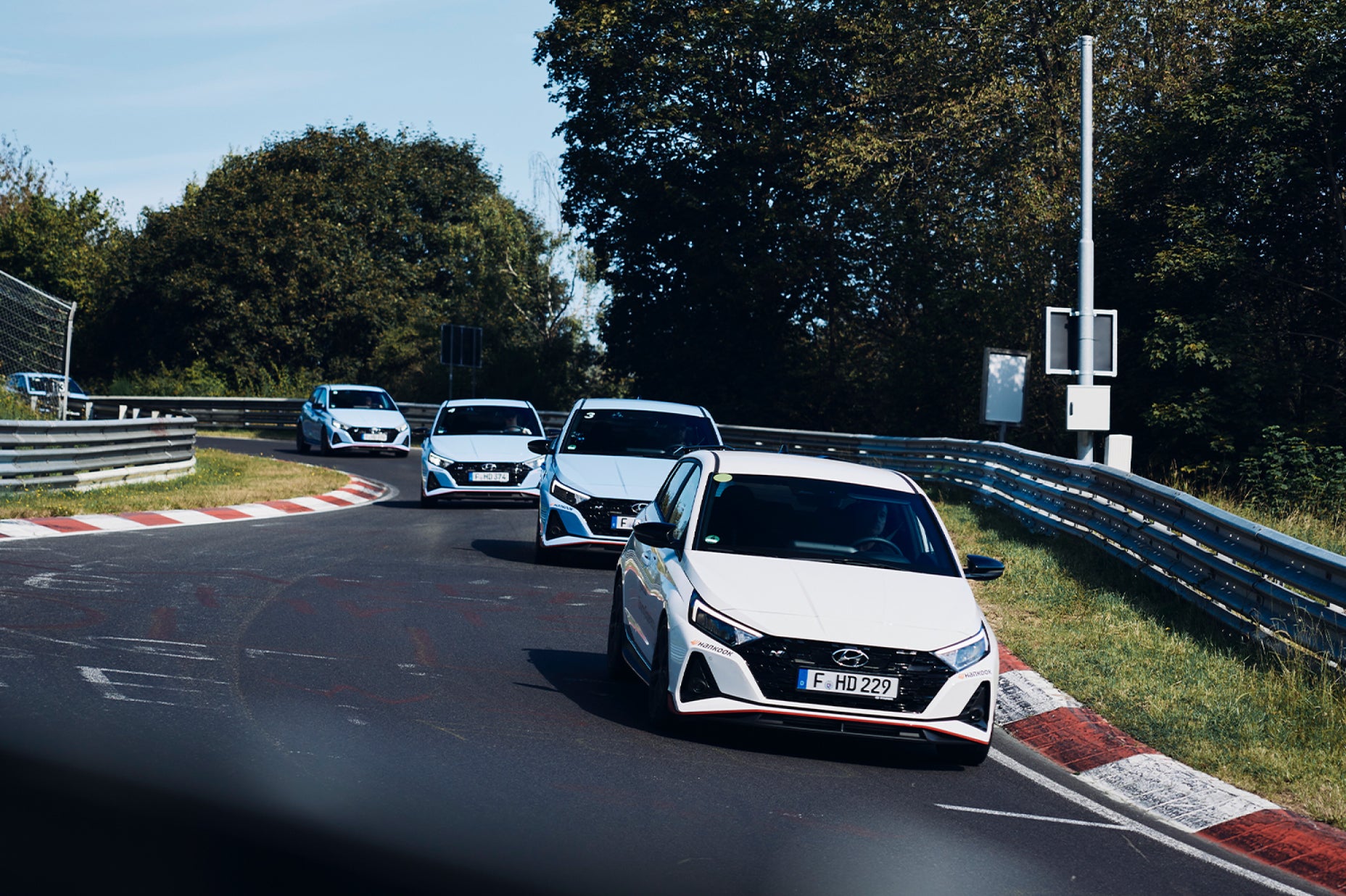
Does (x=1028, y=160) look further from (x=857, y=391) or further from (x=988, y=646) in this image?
(x=988, y=646)

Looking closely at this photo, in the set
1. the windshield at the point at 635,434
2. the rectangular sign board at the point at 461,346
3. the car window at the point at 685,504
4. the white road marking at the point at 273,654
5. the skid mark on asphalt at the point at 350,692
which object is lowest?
the skid mark on asphalt at the point at 350,692

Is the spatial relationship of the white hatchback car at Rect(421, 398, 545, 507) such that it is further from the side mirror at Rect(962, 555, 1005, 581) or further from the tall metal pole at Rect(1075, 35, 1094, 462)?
the side mirror at Rect(962, 555, 1005, 581)

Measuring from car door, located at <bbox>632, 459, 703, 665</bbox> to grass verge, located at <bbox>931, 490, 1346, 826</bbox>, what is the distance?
2.65 metres

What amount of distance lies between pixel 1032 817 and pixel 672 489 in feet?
12.3

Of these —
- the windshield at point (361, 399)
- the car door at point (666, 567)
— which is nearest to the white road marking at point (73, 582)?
the car door at point (666, 567)

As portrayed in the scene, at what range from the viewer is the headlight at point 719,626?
7.46m

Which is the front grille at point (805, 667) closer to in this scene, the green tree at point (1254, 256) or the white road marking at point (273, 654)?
the white road marking at point (273, 654)

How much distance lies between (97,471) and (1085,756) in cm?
1702

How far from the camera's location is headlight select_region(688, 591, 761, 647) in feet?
24.5

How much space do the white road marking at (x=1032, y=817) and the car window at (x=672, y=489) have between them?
124 inches

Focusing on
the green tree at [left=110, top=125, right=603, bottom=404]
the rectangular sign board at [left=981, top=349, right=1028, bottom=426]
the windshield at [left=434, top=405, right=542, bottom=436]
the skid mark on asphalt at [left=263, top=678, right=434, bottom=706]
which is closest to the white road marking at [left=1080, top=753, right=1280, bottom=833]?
the skid mark on asphalt at [left=263, top=678, right=434, bottom=706]

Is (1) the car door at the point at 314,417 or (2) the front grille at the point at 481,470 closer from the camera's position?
(2) the front grille at the point at 481,470

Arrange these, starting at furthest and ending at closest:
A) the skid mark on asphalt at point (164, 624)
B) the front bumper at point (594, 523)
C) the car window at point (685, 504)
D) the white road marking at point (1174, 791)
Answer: the front bumper at point (594, 523) → the skid mark on asphalt at point (164, 624) → the car window at point (685, 504) → the white road marking at point (1174, 791)

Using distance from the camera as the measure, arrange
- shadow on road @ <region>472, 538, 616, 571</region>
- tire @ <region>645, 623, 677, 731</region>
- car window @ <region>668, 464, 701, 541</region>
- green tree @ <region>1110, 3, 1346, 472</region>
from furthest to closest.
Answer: green tree @ <region>1110, 3, 1346, 472</region>
shadow on road @ <region>472, 538, 616, 571</region>
car window @ <region>668, 464, 701, 541</region>
tire @ <region>645, 623, 677, 731</region>
